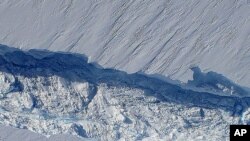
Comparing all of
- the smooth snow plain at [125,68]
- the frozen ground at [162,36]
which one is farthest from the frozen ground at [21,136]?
the frozen ground at [162,36]

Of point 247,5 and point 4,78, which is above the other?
point 247,5

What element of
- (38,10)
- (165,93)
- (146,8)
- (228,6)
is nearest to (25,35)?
(38,10)

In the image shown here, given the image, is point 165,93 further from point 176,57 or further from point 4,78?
point 4,78

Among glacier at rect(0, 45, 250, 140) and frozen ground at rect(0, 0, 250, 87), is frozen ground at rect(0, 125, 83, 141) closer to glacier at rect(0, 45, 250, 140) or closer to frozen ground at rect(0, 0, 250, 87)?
glacier at rect(0, 45, 250, 140)

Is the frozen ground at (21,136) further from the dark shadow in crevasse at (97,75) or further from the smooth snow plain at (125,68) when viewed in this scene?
the dark shadow in crevasse at (97,75)

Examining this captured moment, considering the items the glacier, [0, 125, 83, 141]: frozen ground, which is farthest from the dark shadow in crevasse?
[0, 125, 83, 141]: frozen ground

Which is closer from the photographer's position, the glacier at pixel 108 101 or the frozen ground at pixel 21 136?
the frozen ground at pixel 21 136

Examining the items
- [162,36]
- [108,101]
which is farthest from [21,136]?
[162,36]
